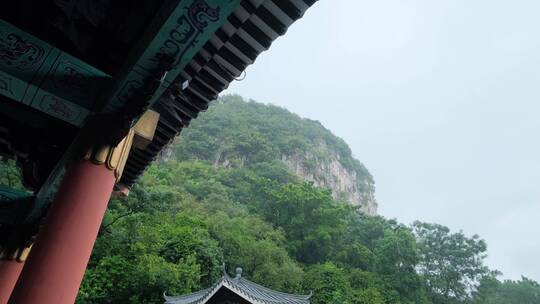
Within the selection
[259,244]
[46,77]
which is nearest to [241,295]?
[46,77]

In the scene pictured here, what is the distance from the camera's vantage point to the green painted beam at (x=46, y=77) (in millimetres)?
2641

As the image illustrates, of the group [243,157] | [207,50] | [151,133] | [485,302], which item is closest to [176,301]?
[151,133]

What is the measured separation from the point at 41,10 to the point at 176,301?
48.3ft

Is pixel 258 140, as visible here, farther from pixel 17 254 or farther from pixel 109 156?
pixel 109 156

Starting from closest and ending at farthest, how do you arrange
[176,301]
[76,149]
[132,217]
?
[76,149] < [176,301] < [132,217]

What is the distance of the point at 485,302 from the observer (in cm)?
3688

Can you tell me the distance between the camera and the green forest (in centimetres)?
1841

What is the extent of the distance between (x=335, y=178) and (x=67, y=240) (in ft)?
227

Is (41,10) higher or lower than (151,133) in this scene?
higher

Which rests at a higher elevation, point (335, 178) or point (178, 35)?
point (335, 178)

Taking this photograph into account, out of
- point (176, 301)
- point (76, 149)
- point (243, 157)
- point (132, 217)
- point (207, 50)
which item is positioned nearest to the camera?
point (207, 50)

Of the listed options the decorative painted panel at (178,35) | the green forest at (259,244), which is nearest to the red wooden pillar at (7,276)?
the decorative painted panel at (178,35)

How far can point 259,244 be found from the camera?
28375mm

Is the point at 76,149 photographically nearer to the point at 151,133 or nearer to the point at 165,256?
the point at 151,133
